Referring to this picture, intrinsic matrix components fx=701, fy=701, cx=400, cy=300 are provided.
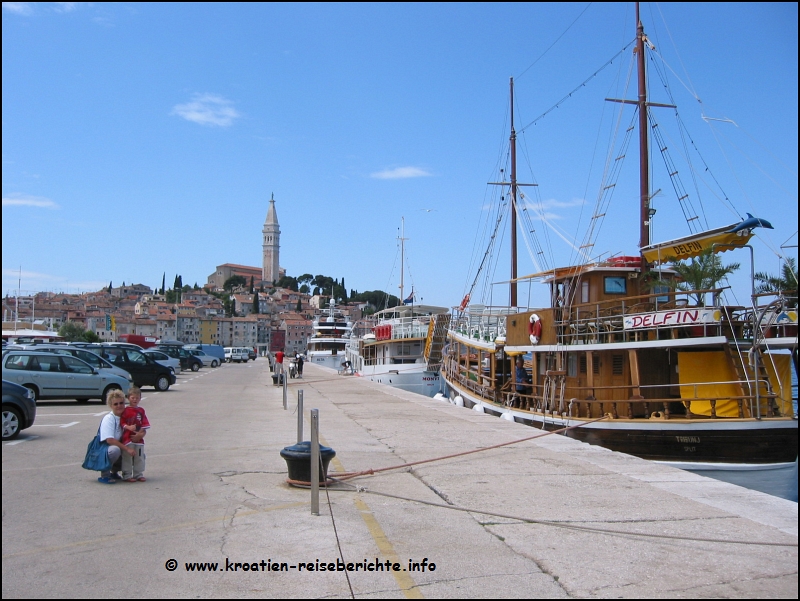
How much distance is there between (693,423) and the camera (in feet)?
47.9

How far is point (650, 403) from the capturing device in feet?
56.7

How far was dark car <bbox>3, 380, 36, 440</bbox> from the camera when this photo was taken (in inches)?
471

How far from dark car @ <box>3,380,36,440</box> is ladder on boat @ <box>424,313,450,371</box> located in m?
27.6

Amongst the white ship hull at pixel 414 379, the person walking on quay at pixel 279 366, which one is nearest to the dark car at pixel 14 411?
the person walking on quay at pixel 279 366

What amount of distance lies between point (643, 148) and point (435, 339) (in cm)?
1923

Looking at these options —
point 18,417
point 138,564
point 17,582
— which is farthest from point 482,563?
point 18,417

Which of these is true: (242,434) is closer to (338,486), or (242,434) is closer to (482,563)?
(338,486)

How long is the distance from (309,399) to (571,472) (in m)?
15.3

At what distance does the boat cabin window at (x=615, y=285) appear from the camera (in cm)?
1922

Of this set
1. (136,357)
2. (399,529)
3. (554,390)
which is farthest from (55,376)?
(399,529)

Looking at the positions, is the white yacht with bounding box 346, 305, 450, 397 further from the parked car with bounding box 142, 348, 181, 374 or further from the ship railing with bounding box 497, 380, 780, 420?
the ship railing with bounding box 497, 380, 780, 420

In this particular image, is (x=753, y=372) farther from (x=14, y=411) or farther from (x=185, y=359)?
(x=185, y=359)

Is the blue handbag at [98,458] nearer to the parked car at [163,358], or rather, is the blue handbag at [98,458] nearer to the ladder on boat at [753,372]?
the ladder on boat at [753,372]

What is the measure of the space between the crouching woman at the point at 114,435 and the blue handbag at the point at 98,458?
0.05 meters
